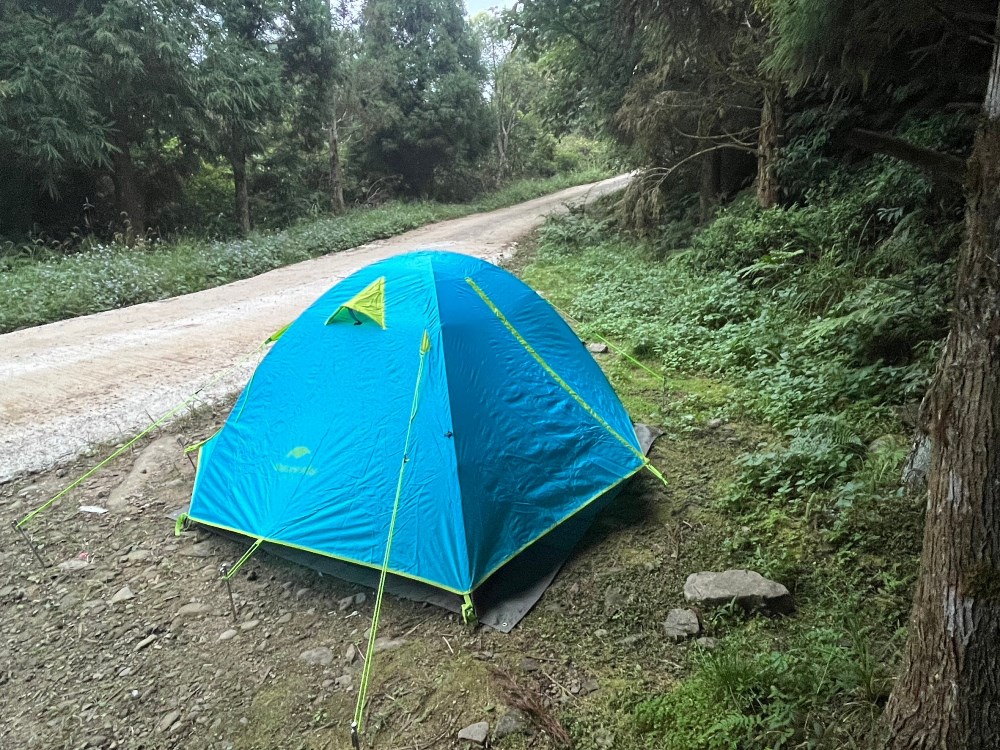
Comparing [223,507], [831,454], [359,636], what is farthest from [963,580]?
[223,507]

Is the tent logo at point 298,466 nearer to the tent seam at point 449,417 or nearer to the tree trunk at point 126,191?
the tent seam at point 449,417

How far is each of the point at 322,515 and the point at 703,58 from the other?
24.2 ft

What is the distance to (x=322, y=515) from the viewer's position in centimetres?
346

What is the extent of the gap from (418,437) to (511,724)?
1481 mm

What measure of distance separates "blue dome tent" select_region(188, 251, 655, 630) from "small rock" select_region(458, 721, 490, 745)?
2.09 ft

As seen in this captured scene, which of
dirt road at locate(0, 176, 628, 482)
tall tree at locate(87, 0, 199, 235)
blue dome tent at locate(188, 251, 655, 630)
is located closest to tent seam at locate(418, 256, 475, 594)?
blue dome tent at locate(188, 251, 655, 630)

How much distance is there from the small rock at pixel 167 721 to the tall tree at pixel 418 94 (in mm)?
23061

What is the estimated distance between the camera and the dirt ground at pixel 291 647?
2609 millimetres

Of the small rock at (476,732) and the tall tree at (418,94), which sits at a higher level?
the tall tree at (418,94)

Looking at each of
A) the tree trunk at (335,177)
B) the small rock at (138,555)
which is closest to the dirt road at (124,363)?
the small rock at (138,555)

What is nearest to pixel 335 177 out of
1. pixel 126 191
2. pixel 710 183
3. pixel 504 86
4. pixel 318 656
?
pixel 126 191

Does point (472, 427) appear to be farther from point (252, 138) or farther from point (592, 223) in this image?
point (252, 138)

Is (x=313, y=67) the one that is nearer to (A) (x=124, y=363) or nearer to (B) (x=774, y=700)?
(A) (x=124, y=363)

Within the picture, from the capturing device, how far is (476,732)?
2.50m
